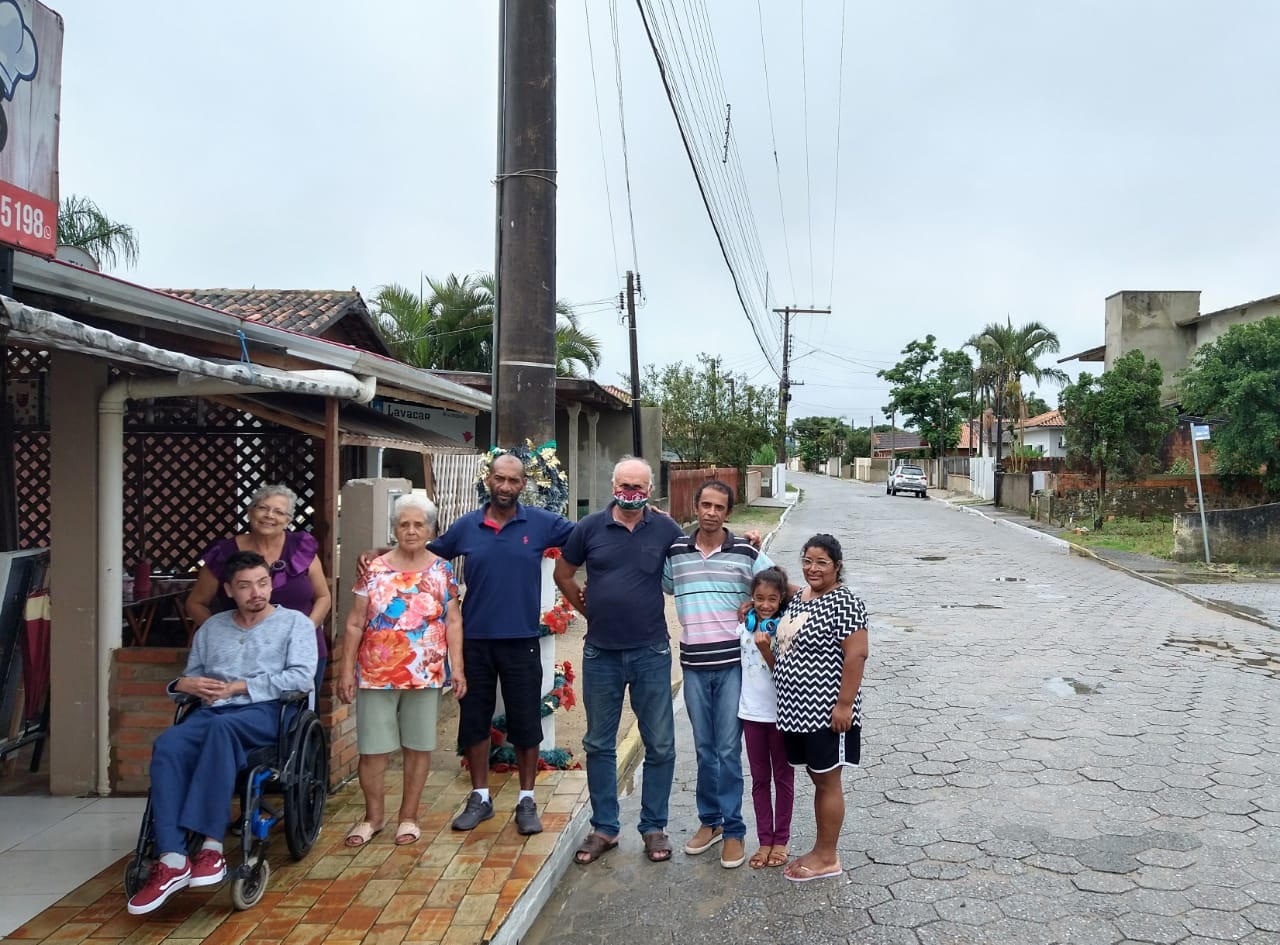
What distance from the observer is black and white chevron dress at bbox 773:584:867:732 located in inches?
155

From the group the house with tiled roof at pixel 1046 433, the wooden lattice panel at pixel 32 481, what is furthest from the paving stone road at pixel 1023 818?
the house with tiled roof at pixel 1046 433

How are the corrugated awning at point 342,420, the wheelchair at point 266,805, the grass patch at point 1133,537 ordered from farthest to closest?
the grass patch at point 1133,537 → the corrugated awning at point 342,420 → the wheelchair at point 266,805

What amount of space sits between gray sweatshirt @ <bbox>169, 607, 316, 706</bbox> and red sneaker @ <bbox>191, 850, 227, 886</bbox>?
1.94 feet

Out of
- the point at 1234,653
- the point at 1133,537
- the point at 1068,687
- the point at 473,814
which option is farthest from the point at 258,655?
the point at 1133,537

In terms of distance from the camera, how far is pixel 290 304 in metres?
14.7

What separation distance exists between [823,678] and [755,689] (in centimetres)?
37

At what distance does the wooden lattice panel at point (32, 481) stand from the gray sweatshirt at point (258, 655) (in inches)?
107

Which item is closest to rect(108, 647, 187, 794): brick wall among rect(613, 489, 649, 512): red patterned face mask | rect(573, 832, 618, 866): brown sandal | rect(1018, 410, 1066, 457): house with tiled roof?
rect(573, 832, 618, 866): brown sandal

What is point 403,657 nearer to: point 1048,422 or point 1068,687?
point 1068,687

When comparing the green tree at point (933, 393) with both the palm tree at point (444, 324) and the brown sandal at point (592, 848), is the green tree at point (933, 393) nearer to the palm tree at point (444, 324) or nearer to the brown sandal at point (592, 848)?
the palm tree at point (444, 324)

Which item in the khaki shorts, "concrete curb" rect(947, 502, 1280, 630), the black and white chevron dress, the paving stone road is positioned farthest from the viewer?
"concrete curb" rect(947, 502, 1280, 630)

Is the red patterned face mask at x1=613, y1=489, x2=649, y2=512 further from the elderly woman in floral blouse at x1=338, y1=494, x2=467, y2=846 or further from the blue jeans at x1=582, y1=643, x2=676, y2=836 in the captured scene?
the elderly woman in floral blouse at x1=338, y1=494, x2=467, y2=846

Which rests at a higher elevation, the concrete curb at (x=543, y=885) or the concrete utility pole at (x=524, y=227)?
the concrete utility pole at (x=524, y=227)

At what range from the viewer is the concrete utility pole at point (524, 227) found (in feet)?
18.1
